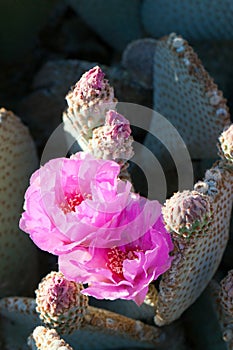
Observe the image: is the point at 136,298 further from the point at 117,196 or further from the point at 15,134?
the point at 15,134

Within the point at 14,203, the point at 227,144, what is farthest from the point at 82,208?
the point at 14,203

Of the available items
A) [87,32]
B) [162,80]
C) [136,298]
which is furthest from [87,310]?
[87,32]

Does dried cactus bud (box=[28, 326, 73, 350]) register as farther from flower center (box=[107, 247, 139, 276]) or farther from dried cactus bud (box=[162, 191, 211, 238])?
dried cactus bud (box=[162, 191, 211, 238])

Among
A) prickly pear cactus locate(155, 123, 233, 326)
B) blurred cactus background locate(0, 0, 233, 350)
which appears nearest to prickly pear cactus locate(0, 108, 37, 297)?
blurred cactus background locate(0, 0, 233, 350)

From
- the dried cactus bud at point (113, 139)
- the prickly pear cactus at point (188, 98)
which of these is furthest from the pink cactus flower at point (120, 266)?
the prickly pear cactus at point (188, 98)

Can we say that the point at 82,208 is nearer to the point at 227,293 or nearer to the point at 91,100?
the point at 91,100

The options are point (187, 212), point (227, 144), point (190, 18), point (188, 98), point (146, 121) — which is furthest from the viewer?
point (190, 18)
